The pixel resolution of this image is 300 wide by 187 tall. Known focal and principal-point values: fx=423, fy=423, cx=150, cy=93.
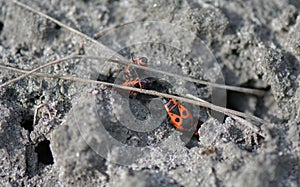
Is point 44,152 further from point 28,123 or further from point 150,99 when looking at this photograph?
point 150,99

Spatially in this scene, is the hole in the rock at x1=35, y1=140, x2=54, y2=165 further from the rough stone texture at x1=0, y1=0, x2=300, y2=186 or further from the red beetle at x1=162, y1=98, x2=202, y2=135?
the red beetle at x1=162, y1=98, x2=202, y2=135

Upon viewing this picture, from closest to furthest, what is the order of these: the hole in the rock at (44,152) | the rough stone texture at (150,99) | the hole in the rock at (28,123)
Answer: the rough stone texture at (150,99), the hole in the rock at (44,152), the hole in the rock at (28,123)

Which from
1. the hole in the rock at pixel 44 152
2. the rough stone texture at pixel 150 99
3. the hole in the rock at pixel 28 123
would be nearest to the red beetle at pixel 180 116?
the rough stone texture at pixel 150 99

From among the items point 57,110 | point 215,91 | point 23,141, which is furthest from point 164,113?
point 23,141

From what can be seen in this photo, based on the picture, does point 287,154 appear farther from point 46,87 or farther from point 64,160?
point 46,87

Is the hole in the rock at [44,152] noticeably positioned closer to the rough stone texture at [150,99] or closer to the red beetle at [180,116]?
the rough stone texture at [150,99]

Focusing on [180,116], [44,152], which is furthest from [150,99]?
[44,152]

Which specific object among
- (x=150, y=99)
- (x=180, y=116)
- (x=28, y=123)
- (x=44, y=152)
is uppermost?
(x=150, y=99)
